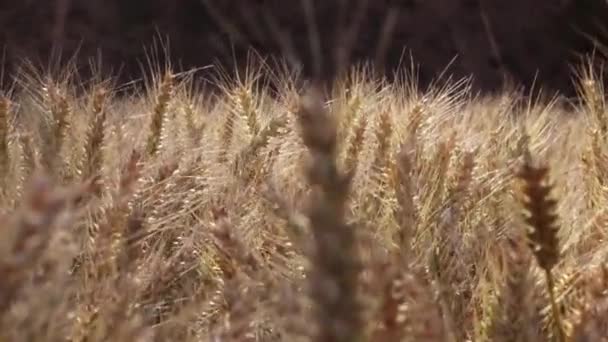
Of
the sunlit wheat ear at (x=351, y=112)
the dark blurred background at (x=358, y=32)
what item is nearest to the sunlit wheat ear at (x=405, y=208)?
the sunlit wheat ear at (x=351, y=112)

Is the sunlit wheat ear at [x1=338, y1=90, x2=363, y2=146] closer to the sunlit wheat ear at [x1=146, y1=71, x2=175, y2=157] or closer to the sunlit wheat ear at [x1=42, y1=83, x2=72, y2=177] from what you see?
the sunlit wheat ear at [x1=146, y1=71, x2=175, y2=157]

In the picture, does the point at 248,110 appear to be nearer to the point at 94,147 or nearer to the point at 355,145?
the point at 355,145

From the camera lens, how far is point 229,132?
2.09 m

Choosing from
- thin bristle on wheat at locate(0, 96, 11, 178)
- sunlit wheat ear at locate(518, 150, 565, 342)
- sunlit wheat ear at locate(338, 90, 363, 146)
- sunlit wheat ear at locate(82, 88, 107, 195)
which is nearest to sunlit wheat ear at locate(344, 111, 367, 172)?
sunlit wheat ear at locate(338, 90, 363, 146)

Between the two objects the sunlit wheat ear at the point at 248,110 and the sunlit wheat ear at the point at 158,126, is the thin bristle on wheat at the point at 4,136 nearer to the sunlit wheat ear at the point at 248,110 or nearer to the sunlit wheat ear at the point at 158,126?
the sunlit wheat ear at the point at 158,126

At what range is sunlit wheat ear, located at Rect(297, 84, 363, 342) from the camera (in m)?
0.53

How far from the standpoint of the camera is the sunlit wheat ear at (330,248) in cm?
53

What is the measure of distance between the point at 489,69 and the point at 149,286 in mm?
7870

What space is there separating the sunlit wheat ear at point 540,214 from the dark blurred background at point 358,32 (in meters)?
6.87

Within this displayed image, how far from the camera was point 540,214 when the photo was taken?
0.86 metres

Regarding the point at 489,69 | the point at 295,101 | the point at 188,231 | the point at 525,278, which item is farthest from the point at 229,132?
the point at 489,69

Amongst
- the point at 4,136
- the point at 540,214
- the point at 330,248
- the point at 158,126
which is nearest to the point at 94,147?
the point at 4,136

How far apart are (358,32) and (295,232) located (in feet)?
25.7

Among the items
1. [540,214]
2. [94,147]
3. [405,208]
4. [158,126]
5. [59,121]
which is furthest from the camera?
[158,126]
